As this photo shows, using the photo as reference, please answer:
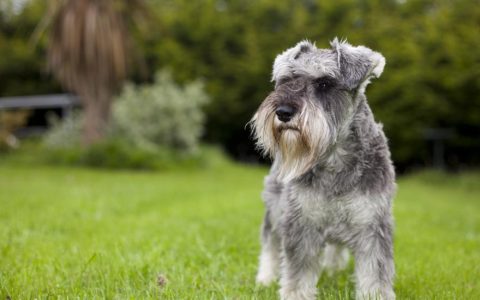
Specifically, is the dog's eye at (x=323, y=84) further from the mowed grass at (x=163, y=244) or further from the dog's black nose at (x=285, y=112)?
the mowed grass at (x=163, y=244)

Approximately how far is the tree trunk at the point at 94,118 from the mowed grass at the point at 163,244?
516 centimetres

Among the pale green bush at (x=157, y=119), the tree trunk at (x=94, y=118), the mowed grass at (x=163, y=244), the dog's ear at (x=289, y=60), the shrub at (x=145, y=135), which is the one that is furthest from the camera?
the pale green bush at (x=157, y=119)

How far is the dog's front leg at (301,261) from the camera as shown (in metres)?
3.81

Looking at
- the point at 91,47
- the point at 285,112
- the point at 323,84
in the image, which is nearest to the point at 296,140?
the point at 285,112

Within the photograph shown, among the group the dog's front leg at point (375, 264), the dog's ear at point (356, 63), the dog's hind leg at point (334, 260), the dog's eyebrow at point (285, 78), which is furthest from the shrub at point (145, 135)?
the dog's front leg at point (375, 264)

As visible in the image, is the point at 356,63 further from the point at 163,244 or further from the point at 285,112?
the point at 163,244

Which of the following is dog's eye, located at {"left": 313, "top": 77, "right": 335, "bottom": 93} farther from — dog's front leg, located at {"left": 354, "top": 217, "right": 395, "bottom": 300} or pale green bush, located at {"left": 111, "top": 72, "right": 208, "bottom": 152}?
pale green bush, located at {"left": 111, "top": 72, "right": 208, "bottom": 152}

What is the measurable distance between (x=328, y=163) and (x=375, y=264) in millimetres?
805

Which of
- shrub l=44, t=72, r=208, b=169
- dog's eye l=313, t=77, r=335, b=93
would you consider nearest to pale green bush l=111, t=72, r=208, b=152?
shrub l=44, t=72, r=208, b=169

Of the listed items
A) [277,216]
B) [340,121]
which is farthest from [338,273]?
[340,121]

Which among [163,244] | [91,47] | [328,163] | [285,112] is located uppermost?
[91,47]

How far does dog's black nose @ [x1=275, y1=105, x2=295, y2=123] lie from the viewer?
3564mm

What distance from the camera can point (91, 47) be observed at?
15.9 metres

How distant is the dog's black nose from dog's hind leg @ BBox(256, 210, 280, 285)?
1.36 m
